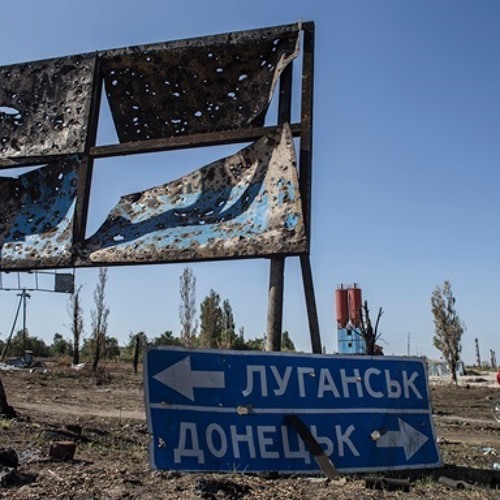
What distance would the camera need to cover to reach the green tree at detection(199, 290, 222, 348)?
129 ft

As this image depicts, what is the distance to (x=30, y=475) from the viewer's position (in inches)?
156

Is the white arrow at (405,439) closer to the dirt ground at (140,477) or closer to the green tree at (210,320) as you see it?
the dirt ground at (140,477)

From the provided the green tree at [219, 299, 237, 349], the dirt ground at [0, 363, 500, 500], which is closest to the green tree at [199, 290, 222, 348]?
the green tree at [219, 299, 237, 349]

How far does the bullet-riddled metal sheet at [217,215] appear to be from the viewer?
18.0 ft

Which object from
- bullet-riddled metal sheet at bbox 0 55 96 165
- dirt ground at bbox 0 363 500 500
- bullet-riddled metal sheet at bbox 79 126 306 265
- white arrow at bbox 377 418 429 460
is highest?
bullet-riddled metal sheet at bbox 0 55 96 165

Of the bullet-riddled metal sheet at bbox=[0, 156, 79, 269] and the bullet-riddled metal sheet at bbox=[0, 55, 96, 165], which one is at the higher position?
the bullet-riddled metal sheet at bbox=[0, 55, 96, 165]

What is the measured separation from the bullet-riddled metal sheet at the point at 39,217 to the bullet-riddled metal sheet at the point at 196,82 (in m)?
0.81

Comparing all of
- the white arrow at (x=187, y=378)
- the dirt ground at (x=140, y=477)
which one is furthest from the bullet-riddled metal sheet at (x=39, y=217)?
the white arrow at (x=187, y=378)

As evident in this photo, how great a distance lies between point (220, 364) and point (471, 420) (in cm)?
1021

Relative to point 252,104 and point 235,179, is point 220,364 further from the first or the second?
point 252,104

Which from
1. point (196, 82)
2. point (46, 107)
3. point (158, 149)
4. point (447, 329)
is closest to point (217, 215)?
point (158, 149)

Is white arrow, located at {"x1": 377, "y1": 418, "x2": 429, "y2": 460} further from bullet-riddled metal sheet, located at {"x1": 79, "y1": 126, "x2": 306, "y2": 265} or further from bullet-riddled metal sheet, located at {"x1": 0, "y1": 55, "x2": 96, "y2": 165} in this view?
bullet-riddled metal sheet, located at {"x1": 0, "y1": 55, "x2": 96, "y2": 165}

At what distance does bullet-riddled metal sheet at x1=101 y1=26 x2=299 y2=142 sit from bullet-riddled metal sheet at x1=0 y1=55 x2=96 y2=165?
1.03 feet

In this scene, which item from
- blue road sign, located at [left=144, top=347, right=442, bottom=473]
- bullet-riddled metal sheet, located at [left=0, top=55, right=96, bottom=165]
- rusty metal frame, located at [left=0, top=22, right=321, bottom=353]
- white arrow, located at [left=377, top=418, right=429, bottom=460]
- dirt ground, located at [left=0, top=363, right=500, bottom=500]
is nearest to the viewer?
dirt ground, located at [left=0, top=363, right=500, bottom=500]
